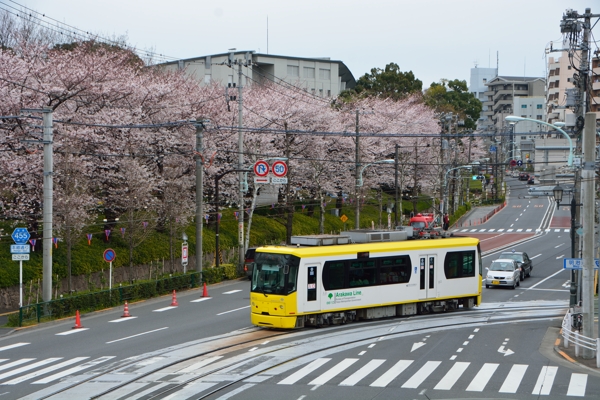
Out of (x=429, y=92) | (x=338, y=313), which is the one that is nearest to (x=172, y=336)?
(x=338, y=313)

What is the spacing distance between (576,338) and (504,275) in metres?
19.3

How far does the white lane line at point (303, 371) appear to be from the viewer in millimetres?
17453

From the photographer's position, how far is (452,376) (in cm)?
1814

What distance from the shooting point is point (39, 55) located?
3994cm

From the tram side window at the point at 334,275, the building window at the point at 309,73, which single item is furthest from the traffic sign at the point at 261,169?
the building window at the point at 309,73

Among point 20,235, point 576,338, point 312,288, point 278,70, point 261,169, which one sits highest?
point 278,70

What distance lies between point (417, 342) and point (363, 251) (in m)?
4.43

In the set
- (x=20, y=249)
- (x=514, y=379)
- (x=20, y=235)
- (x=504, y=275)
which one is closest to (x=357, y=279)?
(x=514, y=379)

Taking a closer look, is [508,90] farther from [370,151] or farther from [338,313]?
[338,313]

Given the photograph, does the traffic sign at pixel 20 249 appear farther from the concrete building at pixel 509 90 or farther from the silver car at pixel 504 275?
the concrete building at pixel 509 90

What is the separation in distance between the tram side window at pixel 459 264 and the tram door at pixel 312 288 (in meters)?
6.68

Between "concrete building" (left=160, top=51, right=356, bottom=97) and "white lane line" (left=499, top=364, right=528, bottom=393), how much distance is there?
6507cm

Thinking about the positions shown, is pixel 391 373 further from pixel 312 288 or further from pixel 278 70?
pixel 278 70

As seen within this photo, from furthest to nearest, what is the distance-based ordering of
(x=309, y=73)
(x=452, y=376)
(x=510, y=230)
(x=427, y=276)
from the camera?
(x=309, y=73) → (x=510, y=230) → (x=427, y=276) → (x=452, y=376)
